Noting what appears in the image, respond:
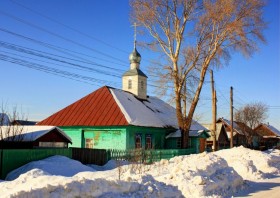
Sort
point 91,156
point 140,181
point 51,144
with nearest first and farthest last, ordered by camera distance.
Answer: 1. point 140,181
2. point 91,156
3. point 51,144

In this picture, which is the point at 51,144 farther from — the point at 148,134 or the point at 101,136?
the point at 148,134

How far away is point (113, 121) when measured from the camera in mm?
27562

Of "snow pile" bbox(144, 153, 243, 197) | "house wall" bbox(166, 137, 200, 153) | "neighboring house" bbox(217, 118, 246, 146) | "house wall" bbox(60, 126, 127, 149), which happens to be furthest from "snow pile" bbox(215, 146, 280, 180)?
"neighboring house" bbox(217, 118, 246, 146)

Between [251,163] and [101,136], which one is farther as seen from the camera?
[101,136]

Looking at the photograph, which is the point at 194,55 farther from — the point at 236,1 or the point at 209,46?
the point at 236,1

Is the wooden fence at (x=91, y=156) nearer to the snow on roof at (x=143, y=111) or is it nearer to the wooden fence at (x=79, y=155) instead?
the wooden fence at (x=79, y=155)

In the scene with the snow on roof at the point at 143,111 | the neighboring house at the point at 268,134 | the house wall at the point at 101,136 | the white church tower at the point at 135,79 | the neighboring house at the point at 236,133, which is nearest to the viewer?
the house wall at the point at 101,136

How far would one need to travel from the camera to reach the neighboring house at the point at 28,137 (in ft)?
64.2

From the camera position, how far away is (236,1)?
90.8 ft

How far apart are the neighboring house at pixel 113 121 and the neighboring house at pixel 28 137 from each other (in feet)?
22.7

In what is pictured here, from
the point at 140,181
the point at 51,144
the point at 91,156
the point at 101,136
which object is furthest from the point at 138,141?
the point at 140,181

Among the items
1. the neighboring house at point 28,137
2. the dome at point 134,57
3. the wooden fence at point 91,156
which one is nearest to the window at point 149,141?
the dome at point 134,57

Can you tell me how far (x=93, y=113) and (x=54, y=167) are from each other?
12.6m

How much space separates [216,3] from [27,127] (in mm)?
15860
